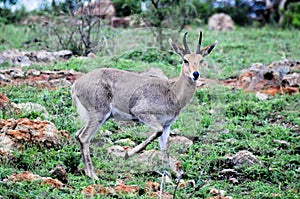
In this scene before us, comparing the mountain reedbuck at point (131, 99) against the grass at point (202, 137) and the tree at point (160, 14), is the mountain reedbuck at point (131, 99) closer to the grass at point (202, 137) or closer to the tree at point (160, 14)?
the grass at point (202, 137)

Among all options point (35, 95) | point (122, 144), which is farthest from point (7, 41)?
point (122, 144)

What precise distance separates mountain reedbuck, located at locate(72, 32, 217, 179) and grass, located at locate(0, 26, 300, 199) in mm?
407

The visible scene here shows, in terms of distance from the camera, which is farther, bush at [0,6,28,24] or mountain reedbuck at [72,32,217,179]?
bush at [0,6,28,24]

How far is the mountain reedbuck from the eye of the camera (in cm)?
691

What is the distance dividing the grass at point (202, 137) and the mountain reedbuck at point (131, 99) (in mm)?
407

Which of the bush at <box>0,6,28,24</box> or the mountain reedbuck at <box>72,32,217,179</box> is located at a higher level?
the mountain reedbuck at <box>72,32,217,179</box>

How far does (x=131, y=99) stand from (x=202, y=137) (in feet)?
5.71

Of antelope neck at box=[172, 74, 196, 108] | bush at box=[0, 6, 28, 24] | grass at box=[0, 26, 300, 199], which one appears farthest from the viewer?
bush at box=[0, 6, 28, 24]

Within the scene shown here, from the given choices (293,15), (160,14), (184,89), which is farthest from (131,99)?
(293,15)

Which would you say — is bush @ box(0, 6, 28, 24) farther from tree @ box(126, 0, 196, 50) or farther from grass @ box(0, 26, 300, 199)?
tree @ box(126, 0, 196, 50)

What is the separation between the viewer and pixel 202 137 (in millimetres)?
8508

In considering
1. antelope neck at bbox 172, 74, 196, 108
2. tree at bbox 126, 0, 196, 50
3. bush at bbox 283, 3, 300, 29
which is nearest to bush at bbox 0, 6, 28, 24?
tree at bbox 126, 0, 196, 50

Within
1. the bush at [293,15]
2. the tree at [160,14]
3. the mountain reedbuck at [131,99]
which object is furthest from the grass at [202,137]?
the bush at [293,15]

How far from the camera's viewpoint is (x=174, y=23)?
14.2 m
